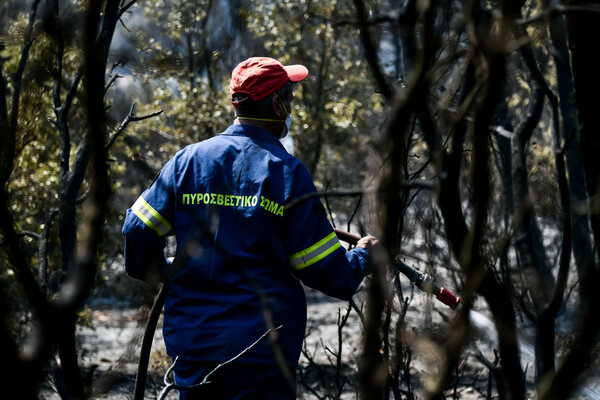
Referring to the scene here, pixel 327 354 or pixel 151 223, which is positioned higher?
pixel 151 223

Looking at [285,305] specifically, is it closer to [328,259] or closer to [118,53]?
[328,259]

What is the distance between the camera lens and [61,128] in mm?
3127

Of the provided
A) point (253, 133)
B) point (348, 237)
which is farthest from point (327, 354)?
point (253, 133)

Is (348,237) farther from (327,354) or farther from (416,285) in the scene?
(327,354)

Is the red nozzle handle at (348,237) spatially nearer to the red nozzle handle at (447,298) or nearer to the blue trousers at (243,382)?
the red nozzle handle at (447,298)

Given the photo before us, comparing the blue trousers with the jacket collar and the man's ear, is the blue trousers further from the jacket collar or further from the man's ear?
the man's ear

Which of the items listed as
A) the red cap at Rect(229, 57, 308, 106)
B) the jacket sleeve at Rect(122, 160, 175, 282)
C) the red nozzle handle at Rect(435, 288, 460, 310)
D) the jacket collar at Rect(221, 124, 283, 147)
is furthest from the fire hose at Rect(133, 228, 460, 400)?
the red cap at Rect(229, 57, 308, 106)

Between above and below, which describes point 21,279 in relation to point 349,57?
below

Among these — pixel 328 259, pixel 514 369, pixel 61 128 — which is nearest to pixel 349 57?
pixel 61 128

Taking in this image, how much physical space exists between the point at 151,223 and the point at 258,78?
0.64 metres

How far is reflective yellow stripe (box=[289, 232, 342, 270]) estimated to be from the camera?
2.30 metres

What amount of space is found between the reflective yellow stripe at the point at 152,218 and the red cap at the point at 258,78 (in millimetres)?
510

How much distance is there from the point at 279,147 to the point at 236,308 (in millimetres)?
584

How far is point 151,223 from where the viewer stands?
2.41m
